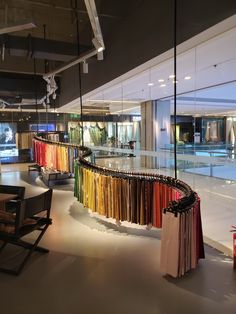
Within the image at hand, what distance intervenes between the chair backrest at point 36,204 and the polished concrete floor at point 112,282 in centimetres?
64

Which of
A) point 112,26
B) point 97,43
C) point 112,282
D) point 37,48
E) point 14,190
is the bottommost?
point 112,282

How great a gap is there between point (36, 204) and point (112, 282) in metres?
1.39

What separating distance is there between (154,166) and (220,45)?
5692mm

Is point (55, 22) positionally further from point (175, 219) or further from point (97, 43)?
point (175, 219)

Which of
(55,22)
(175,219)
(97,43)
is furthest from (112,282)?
(55,22)

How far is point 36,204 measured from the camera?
375 centimetres

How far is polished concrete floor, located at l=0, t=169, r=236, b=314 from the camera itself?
2.71m

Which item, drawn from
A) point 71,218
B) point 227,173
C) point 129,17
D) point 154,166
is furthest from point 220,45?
point 154,166

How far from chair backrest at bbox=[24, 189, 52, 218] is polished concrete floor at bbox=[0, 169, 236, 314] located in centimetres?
64

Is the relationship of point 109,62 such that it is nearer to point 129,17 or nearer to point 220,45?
point 129,17

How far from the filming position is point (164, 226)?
3059 mm

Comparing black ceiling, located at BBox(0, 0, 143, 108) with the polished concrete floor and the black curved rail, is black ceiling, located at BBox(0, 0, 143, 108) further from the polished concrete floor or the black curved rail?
the polished concrete floor

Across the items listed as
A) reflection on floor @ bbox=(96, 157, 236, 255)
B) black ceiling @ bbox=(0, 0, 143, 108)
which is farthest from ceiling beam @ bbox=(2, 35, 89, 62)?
reflection on floor @ bbox=(96, 157, 236, 255)

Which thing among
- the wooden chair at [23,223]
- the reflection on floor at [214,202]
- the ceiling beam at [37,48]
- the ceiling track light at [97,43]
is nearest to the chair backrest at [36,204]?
the wooden chair at [23,223]
